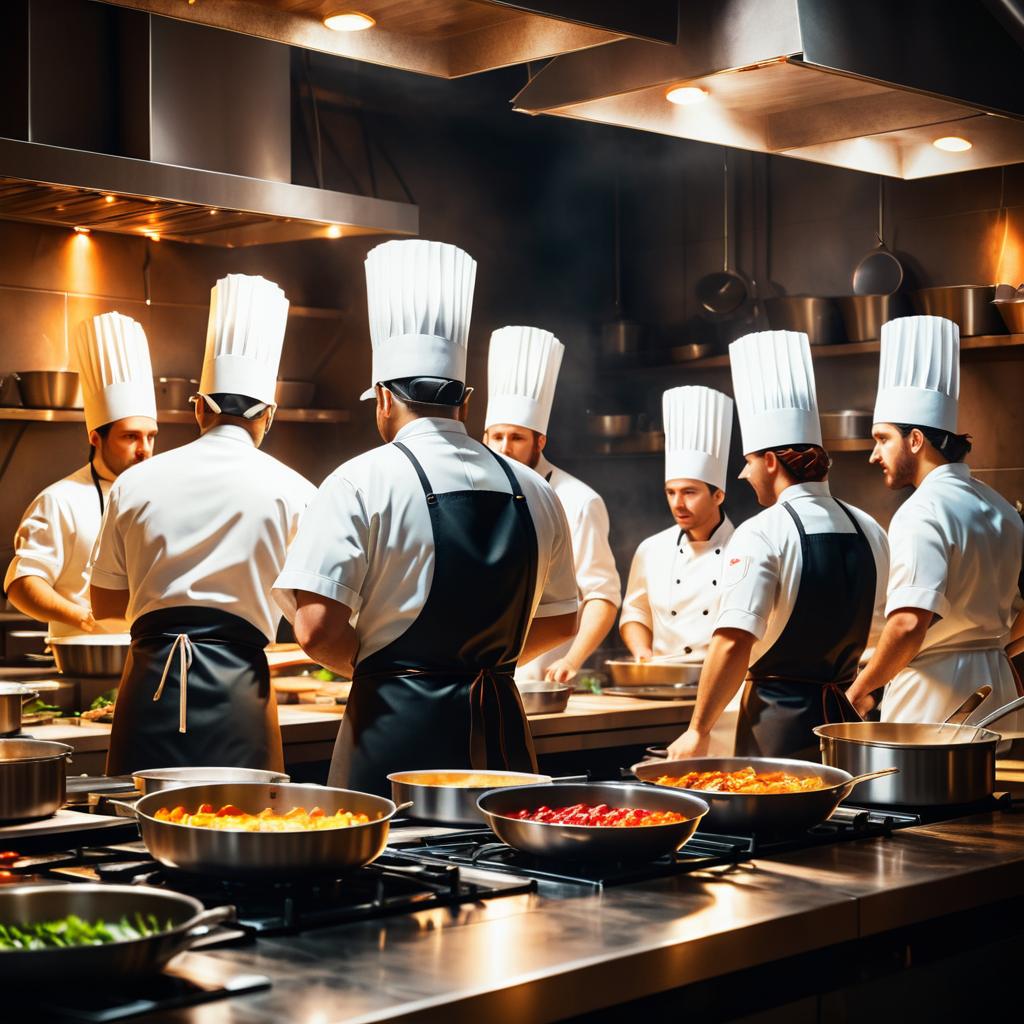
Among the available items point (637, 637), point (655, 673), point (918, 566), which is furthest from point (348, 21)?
point (637, 637)

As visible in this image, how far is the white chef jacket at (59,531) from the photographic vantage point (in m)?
4.15

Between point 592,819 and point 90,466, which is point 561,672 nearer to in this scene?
point 90,466

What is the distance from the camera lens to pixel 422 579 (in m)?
2.47

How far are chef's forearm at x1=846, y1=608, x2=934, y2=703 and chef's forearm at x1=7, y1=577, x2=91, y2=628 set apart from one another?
2044mm

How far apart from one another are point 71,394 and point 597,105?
9.28 feet

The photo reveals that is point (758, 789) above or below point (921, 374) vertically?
below

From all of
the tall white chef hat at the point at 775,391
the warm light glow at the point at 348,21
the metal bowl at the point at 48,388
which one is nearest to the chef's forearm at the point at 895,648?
the tall white chef hat at the point at 775,391

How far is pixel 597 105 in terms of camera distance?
7.94ft

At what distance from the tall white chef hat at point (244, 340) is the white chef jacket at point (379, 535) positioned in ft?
2.87

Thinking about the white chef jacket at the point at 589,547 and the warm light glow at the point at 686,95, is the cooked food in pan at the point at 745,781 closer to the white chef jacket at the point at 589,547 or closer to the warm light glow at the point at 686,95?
the warm light glow at the point at 686,95

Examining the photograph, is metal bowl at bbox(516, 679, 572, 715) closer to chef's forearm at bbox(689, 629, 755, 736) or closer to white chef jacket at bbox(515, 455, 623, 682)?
chef's forearm at bbox(689, 629, 755, 736)

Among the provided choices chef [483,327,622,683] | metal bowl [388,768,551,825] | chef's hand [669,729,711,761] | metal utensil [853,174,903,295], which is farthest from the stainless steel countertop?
metal utensil [853,174,903,295]

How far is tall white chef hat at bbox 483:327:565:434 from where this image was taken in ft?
14.4

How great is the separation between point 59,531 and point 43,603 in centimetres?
25
